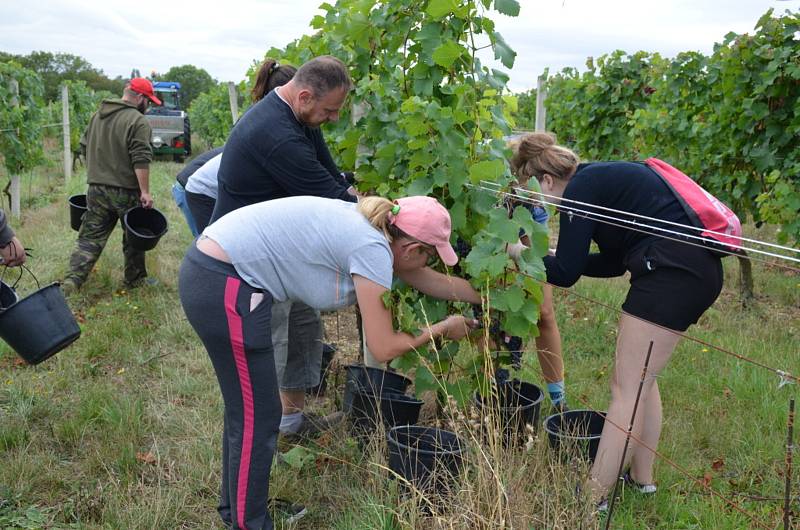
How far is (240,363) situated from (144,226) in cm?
424

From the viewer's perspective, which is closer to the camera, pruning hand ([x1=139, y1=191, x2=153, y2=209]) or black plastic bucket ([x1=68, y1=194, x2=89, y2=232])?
pruning hand ([x1=139, y1=191, x2=153, y2=209])

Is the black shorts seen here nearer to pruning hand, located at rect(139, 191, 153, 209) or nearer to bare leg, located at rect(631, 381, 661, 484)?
bare leg, located at rect(631, 381, 661, 484)

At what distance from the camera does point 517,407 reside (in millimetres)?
2871

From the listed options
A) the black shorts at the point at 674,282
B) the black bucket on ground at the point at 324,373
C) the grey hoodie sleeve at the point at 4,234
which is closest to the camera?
the black shorts at the point at 674,282

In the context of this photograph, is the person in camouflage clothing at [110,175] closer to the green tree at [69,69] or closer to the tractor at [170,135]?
the tractor at [170,135]

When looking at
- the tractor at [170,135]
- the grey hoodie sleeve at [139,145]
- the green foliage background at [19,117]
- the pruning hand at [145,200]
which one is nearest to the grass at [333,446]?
the pruning hand at [145,200]

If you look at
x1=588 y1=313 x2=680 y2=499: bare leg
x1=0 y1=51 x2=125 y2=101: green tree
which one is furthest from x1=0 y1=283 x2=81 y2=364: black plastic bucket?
x1=0 y1=51 x2=125 y2=101: green tree

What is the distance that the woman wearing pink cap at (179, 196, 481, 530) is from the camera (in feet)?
7.43

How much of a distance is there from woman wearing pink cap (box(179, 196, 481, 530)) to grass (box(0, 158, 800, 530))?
477 mm

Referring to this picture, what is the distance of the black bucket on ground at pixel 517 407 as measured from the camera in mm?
2914

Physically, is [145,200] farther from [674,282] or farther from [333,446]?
[674,282]

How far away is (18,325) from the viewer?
333 centimetres

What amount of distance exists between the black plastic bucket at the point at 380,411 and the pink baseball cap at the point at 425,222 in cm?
107

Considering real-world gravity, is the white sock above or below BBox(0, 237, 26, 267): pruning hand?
below
